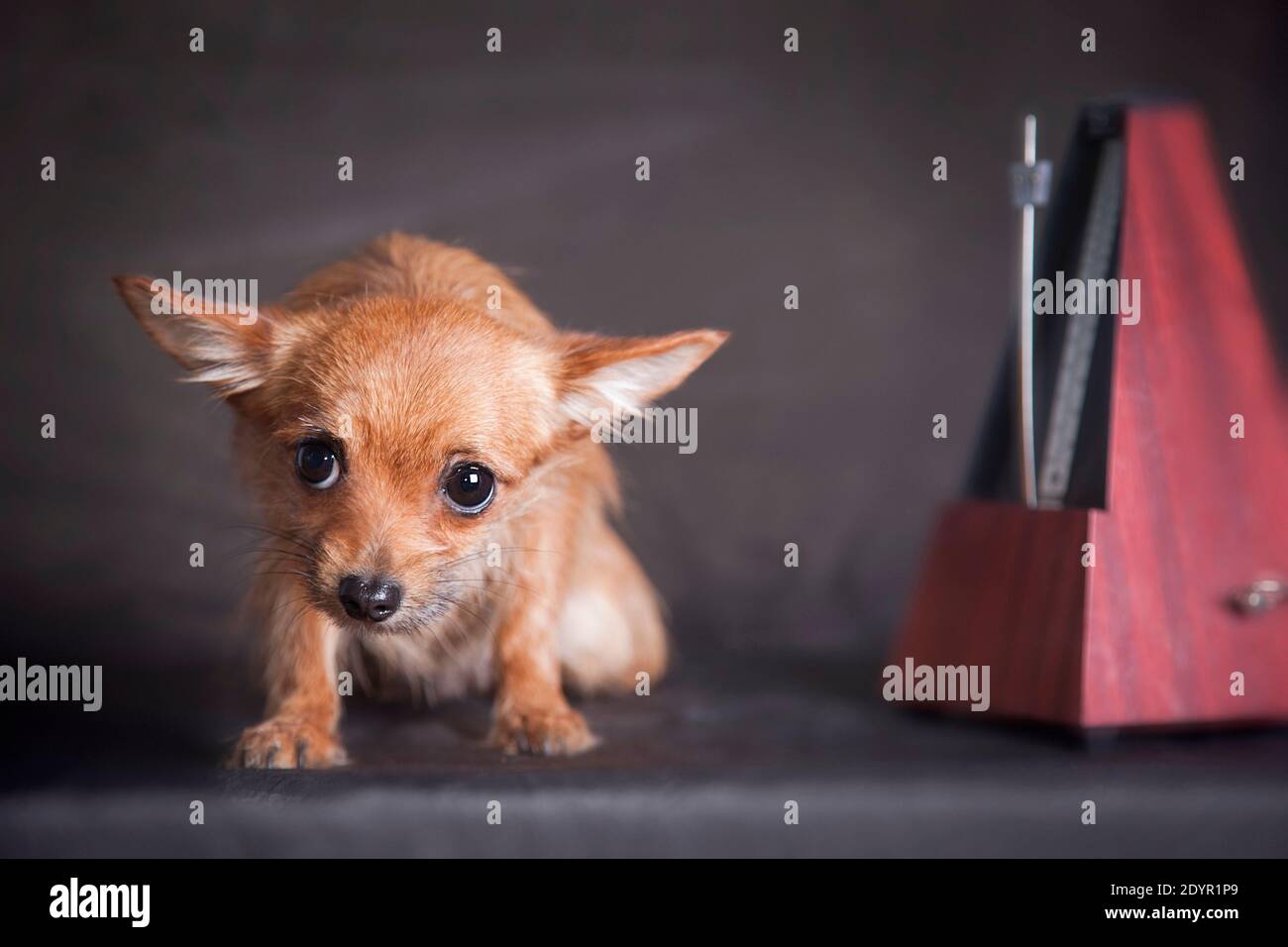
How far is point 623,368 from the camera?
2.61m

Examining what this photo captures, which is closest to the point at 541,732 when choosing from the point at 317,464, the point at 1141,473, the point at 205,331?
the point at 317,464

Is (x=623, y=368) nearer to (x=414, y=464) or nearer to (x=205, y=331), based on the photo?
(x=414, y=464)

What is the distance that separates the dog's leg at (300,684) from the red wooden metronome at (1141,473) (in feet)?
3.96

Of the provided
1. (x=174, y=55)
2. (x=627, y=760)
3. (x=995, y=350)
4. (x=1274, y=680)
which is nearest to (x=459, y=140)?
(x=174, y=55)

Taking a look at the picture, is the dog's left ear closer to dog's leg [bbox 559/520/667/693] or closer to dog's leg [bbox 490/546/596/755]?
dog's leg [bbox 490/546/596/755]

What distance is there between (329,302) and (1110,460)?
1.46m

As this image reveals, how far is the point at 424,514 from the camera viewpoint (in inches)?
94.2

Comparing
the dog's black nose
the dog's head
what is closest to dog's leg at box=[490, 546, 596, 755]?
the dog's head

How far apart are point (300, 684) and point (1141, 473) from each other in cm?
157

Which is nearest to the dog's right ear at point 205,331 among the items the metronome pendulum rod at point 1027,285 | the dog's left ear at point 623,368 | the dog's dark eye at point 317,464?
the dog's dark eye at point 317,464

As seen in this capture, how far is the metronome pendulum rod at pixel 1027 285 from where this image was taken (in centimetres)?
273

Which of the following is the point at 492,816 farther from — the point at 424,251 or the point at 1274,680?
the point at 1274,680

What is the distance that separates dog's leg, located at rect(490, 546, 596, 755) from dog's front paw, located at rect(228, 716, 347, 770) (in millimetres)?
311

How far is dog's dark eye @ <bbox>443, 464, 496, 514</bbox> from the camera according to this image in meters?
2.44
